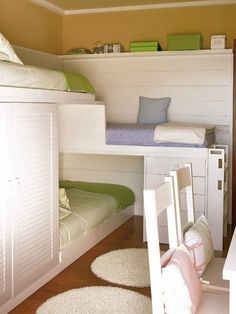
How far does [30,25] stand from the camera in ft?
14.8

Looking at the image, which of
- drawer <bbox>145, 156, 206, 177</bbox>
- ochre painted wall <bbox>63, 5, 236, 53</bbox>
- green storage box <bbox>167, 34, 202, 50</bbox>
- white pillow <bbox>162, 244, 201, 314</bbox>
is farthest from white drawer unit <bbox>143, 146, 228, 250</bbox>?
white pillow <bbox>162, 244, 201, 314</bbox>

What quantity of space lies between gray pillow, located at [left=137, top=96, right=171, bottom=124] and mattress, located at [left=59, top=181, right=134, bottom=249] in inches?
32.5

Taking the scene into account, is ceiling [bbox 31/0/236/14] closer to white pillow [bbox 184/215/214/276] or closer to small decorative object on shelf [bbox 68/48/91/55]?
small decorative object on shelf [bbox 68/48/91/55]

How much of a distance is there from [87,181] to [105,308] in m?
2.66

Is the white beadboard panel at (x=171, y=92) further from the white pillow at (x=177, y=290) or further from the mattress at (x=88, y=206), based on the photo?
the white pillow at (x=177, y=290)

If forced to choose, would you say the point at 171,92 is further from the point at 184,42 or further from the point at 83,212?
the point at 83,212

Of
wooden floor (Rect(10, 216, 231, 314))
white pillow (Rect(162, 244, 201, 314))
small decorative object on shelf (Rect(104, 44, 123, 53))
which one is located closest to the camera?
white pillow (Rect(162, 244, 201, 314))

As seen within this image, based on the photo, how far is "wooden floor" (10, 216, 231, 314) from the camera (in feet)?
8.65

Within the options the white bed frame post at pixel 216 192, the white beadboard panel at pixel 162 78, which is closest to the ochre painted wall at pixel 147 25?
the white beadboard panel at pixel 162 78

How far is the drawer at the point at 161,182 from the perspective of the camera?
370cm

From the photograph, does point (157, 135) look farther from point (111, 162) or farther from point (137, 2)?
point (137, 2)

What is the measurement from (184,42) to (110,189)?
5.83ft

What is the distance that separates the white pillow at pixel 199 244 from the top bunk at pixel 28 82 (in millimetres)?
1231

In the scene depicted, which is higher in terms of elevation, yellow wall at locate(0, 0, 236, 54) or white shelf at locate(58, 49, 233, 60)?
yellow wall at locate(0, 0, 236, 54)
